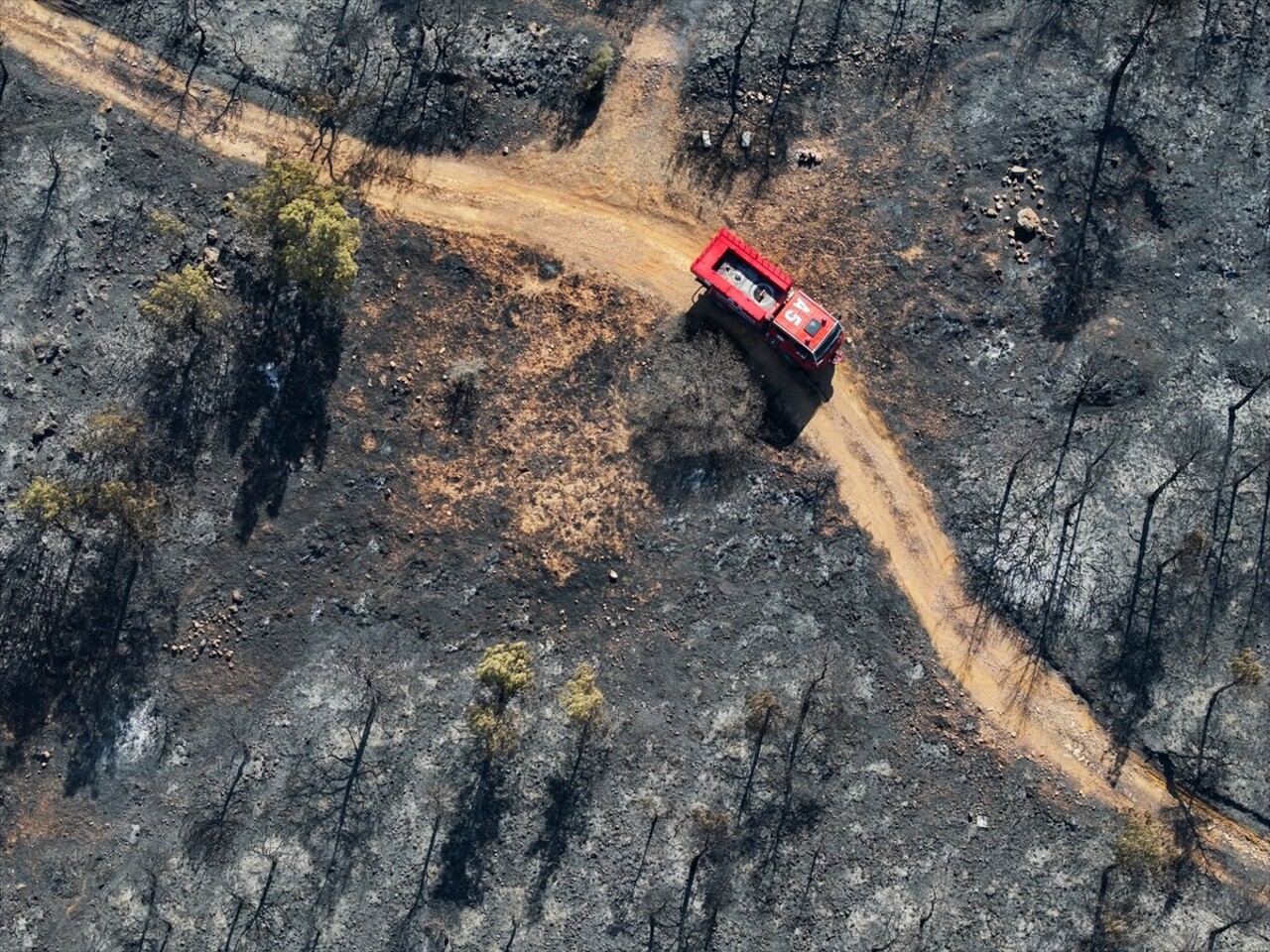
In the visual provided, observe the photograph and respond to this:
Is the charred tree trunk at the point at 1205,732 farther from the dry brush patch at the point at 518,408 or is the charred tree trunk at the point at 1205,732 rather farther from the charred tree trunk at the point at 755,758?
the dry brush patch at the point at 518,408

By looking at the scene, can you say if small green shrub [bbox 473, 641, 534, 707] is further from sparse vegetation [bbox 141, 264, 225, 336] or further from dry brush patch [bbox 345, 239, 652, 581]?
sparse vegetation [bbox 141, 264, 225, 336]

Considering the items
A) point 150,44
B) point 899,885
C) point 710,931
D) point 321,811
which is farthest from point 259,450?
point 899,885

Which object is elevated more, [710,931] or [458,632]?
[458,632]

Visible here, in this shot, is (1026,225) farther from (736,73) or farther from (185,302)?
(185,302)

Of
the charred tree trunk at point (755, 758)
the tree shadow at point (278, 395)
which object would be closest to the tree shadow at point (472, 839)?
the charred tree trunk at point (755, 758)

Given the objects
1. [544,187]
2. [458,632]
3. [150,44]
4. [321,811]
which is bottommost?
A: [321,811]

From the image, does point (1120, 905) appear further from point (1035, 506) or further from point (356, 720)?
point (356, 720)
